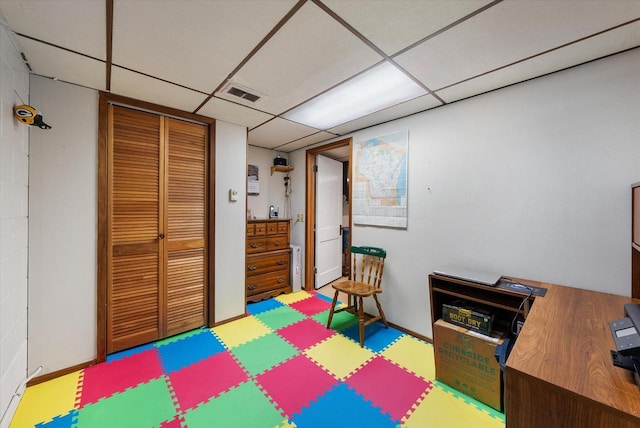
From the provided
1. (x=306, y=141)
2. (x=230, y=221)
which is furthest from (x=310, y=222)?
(x=230, y=221)

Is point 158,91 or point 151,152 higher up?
point 158,91

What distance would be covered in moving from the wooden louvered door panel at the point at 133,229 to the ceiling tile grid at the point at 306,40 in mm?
393

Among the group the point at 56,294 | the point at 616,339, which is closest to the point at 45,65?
the point at 56,294

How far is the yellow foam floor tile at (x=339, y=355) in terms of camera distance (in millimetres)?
2023

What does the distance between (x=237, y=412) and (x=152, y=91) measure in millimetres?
2570

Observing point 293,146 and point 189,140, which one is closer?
point 189,140

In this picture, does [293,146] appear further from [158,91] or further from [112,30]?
[112,30]

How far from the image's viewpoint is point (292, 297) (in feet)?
11.9

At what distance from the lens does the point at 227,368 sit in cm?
202

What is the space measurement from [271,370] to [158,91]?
8.35ft

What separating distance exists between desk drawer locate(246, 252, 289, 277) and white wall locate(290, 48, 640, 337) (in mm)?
1817

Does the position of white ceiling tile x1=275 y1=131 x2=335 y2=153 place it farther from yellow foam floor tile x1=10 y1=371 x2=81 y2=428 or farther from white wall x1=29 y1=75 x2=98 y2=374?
yellow foam floor tile x1=10 y1=371 x2=81 y2=428

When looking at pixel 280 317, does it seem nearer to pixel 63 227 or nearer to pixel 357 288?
pixel 357 288

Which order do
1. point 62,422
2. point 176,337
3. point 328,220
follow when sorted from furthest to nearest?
point 328,220
point 176,337
point 62,422
